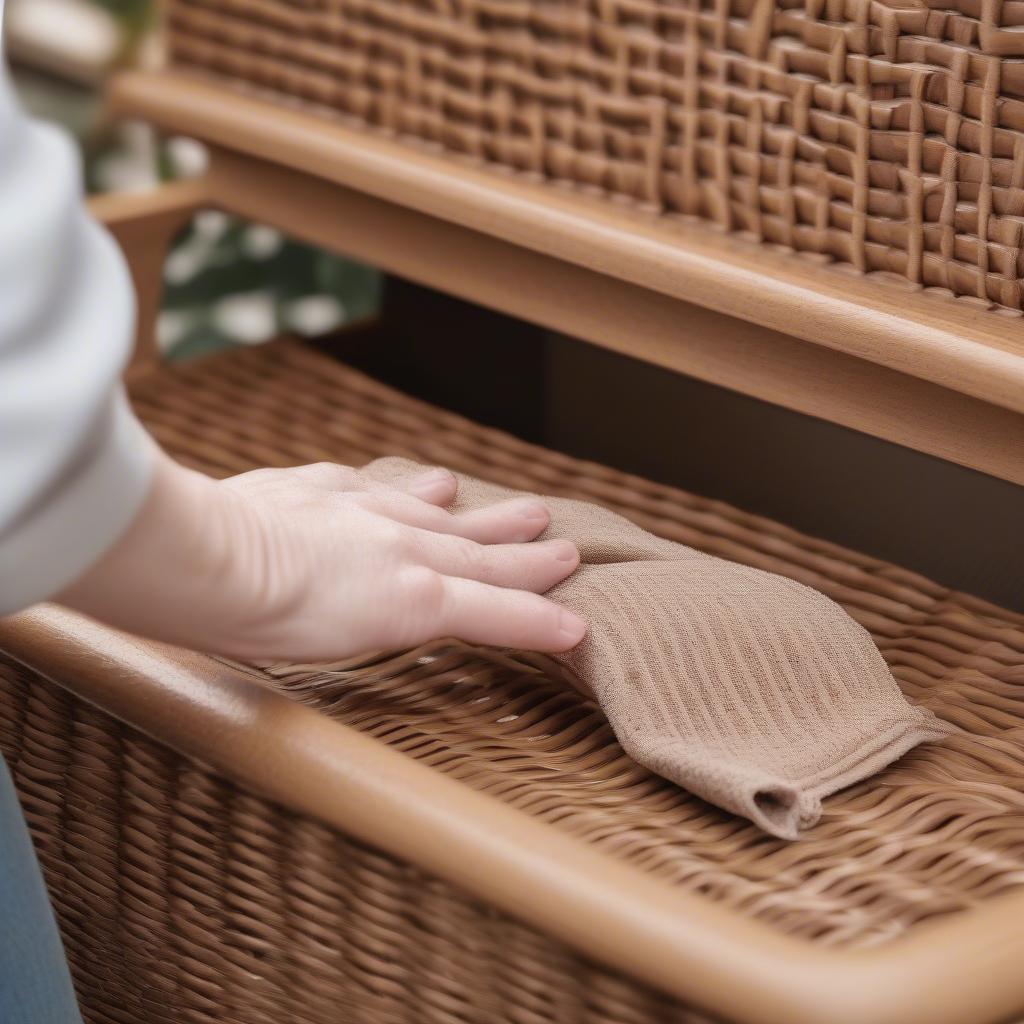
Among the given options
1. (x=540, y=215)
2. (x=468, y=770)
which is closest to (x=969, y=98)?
(x=540, y=215)

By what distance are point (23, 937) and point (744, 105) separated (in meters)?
0.45

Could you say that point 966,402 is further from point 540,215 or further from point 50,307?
point 50,307

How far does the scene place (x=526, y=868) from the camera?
1.41 ft

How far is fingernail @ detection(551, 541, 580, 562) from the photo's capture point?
1.95ft

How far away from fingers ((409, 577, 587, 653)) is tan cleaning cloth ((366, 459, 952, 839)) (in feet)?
0.05

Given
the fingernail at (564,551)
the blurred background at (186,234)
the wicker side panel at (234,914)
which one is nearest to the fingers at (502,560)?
the fingernail at (564,551)

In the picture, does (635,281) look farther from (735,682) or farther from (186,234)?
(186,234)

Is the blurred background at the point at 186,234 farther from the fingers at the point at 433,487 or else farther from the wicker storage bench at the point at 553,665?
the fingers at the point at 433,487

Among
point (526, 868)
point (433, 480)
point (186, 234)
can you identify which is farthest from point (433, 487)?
point (186, 234)

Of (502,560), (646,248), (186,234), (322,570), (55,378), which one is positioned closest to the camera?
(55,378)

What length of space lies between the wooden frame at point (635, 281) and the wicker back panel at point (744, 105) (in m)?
0.02

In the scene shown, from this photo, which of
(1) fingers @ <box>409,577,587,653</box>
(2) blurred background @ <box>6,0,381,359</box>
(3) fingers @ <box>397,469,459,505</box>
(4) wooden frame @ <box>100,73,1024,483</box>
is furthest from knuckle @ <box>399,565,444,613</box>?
(2) blurred background @ <box>6,0,381,359</box>

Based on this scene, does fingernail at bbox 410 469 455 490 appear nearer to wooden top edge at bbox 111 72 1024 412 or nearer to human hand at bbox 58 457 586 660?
human hand at bbox 58 457 586 660

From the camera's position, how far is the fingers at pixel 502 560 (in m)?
0.56
